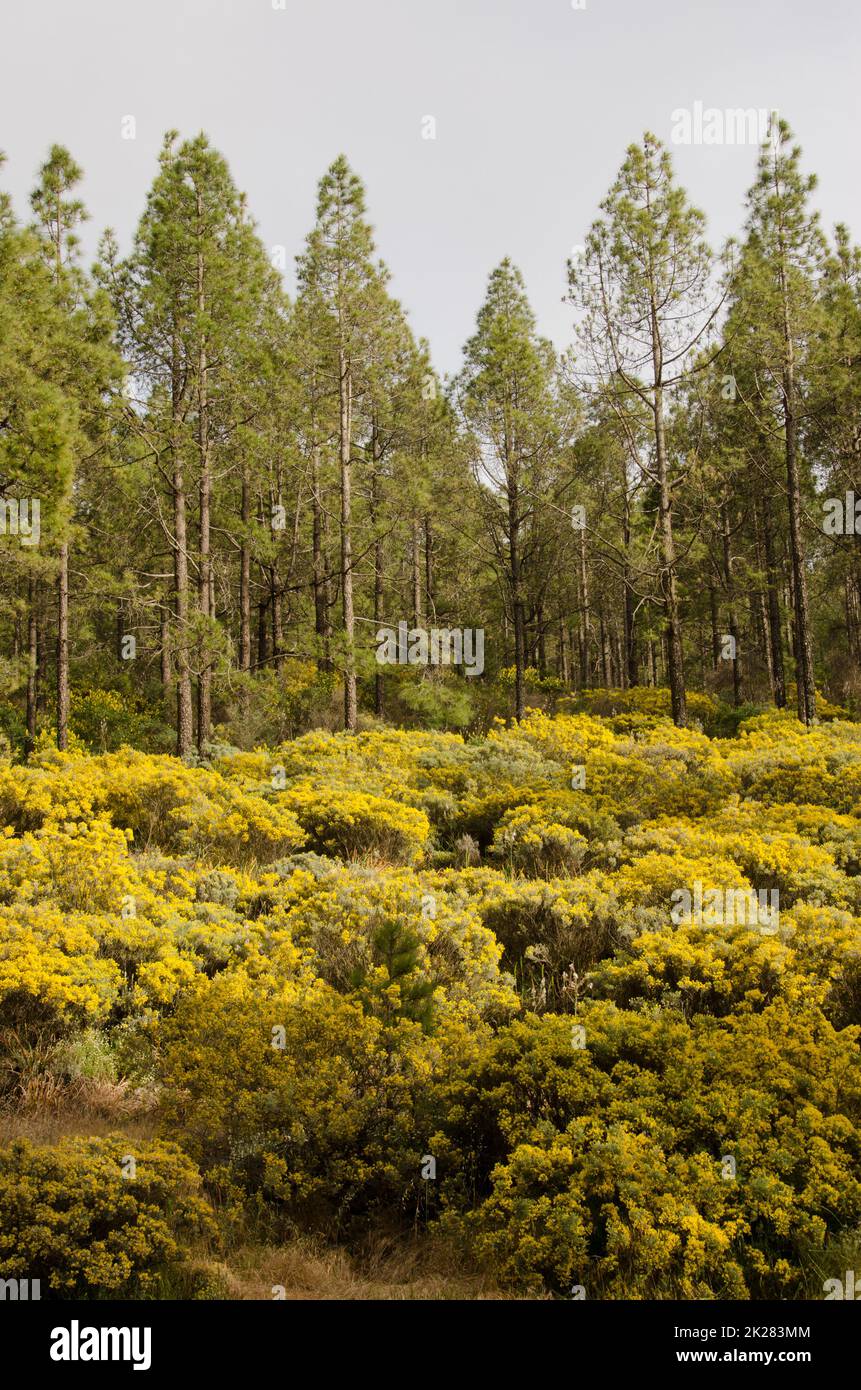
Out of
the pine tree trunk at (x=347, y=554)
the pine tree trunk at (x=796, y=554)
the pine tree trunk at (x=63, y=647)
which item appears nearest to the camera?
the pine tree trunk at (x=63, y=647)

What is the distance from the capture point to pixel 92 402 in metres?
16.5

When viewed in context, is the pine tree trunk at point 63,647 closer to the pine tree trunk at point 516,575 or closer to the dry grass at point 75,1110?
the pine tree trunk at point 516,575

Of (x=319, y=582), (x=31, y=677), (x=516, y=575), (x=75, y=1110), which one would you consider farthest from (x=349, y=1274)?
(x=516, y=575)

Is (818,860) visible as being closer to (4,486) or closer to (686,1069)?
(686,1069)

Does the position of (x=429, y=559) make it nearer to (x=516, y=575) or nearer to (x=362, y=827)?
(x=516, y=575)

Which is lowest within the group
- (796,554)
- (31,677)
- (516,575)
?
(31,677)

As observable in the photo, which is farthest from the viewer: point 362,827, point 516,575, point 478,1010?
point 516,575

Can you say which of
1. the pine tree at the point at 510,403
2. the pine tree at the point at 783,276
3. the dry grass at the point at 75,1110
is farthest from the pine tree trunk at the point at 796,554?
the dry grass at the point at 75,1110

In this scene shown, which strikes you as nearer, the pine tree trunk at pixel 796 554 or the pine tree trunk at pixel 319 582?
the pine tree trunk at pixel 796 554

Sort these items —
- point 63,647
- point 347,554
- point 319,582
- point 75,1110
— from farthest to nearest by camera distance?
1. point 319,582
2. point 347,554
3. point 63,647
4. point 75,1110

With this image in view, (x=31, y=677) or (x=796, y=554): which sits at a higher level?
(x=796, y=554)

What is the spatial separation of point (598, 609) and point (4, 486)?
26.8 metres

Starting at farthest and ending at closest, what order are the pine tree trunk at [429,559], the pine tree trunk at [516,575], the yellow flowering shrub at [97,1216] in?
1. the pine tree trunk at [429,559]
2. the pine tree trunk at [516,575]
3. the yellow flowering shrub at [97,1216]
